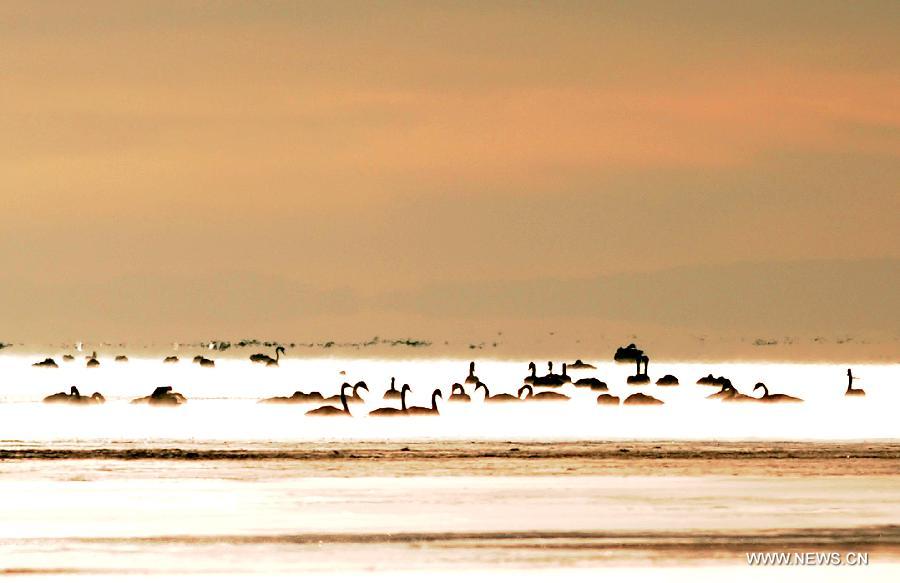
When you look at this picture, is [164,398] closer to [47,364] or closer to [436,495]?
[436,495]

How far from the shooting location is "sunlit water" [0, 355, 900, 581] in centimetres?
2416

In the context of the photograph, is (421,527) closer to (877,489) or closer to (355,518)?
(355,518)

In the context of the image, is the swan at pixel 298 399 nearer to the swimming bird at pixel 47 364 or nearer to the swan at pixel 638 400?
the swan at pixel 638 400

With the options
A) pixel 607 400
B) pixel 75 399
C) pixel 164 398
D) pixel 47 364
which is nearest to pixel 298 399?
pixel 164 398

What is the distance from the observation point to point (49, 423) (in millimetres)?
56000

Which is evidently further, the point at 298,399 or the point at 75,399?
the point at 298,399

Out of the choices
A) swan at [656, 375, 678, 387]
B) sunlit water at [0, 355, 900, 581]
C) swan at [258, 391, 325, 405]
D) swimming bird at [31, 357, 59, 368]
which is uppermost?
swimming bird at [31, 357, 59, 368]

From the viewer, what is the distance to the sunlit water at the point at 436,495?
951 inches

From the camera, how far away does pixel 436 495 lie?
1251 inches

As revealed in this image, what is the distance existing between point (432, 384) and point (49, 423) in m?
49.7

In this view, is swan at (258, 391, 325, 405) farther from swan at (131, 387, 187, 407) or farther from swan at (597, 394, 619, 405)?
swan at (597, 394, 619, 405)

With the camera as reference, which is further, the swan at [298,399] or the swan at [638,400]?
the swan at [638,400]

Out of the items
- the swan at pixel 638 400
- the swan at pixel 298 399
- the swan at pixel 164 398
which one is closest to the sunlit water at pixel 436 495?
the swan at pixel 164 398

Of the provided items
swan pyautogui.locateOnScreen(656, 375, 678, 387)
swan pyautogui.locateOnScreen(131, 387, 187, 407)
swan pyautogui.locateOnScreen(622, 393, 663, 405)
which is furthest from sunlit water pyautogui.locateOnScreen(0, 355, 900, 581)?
swan pyautogui.locateOnScreen(656, 375, 678, 387)
